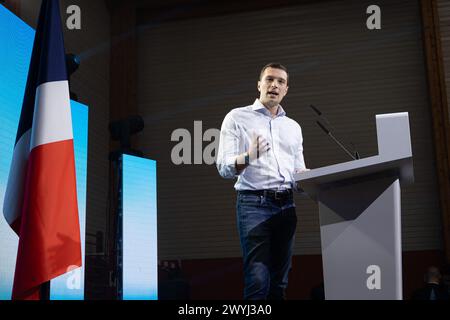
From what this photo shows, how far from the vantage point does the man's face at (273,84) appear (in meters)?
2.54

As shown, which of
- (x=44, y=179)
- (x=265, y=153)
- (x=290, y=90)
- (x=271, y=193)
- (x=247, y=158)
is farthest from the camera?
(x=290, y=90)

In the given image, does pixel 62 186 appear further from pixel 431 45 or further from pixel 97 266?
pixel 431 45

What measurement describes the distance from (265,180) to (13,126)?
6.66ft

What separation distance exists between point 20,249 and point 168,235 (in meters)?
5.09

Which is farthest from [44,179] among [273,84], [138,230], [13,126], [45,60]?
[138,230]

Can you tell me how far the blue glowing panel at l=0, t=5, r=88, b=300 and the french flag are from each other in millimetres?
1543

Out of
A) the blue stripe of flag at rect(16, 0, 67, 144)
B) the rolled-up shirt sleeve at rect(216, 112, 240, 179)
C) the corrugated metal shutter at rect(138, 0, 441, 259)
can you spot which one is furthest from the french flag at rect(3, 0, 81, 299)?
the corrugated metal shutter at rect(138, 0, 441, 259)

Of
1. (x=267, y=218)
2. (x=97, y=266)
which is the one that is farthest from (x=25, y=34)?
(x=267, y=218)

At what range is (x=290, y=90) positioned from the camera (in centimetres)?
706

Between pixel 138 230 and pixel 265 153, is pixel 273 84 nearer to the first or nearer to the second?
pixel 265 153

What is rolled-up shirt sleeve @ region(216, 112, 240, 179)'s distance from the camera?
238 cm

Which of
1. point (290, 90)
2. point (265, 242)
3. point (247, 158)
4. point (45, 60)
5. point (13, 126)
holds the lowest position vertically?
point (265, 242)

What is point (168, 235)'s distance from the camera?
700 cm

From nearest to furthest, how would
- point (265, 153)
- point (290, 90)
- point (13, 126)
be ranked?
point (265, 153) < point (13, 126) < point (290, 90)
